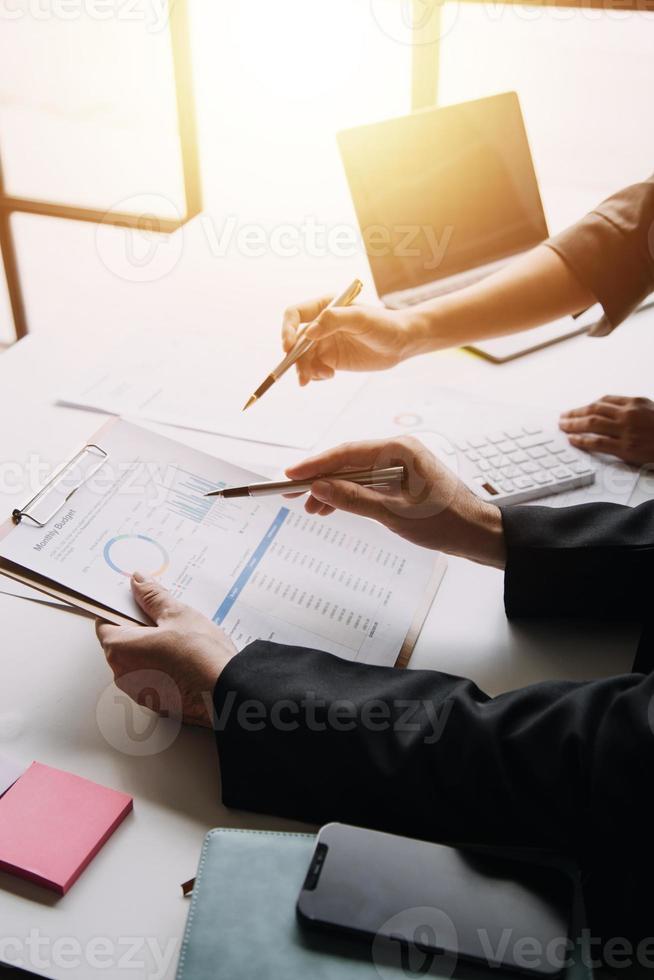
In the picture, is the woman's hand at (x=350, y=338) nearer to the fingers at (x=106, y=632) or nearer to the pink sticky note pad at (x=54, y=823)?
the fingers at (x=106, y=632)

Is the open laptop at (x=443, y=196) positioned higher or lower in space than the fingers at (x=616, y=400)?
higher

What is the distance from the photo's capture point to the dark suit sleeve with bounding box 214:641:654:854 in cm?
77

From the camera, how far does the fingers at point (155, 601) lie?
3.05 feet

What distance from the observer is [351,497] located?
1.04m

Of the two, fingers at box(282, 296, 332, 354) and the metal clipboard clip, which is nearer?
the metal clipboard clip

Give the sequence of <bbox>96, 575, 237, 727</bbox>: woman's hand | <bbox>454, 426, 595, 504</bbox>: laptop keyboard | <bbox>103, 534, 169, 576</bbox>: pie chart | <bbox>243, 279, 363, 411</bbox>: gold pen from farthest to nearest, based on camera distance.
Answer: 1. <bbox>243, 279, 363, 411</bbox>: gold pen
2. <bbox>454, 426, 595, 504</bbox>: laptop keyboard
3. <bbox>103, 534, 169, 576</bbox>: pie chart
4. <bbox>96, 575, 237, 727</bbox>: woman's hand

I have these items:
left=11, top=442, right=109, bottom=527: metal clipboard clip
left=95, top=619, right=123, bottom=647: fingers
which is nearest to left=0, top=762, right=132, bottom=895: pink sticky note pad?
left=95, top=619, right=123, bottom=647: fingers

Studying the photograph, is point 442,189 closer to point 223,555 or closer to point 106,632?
point 223,555

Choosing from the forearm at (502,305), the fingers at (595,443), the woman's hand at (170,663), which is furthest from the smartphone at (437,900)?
the forearm at (502,305)

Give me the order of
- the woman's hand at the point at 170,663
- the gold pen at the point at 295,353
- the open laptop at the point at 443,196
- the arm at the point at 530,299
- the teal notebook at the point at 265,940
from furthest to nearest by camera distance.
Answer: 1. the open laptop at the point at 443,196
2. the arm at the point at 530,299
3. the gold pen at the point at 295,353
4. the woman's hand at the point at 170,663
5. the teal notebook at the point at 265,940

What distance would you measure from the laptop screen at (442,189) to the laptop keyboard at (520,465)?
18.1 inches

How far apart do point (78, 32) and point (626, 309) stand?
6.90ft

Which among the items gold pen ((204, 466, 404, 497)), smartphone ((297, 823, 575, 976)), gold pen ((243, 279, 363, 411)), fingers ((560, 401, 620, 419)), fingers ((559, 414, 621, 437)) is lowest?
smartphone ((297, 823, 575, 976))

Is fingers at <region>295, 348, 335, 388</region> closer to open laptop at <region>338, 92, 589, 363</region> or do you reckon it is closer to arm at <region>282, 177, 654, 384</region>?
arm at <region>282, 177, 654, 384</region>
